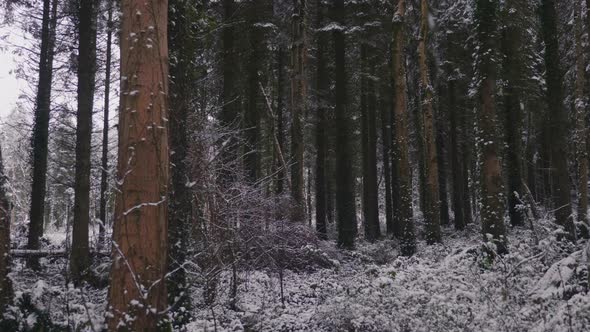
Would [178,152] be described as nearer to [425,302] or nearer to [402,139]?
[425,302]

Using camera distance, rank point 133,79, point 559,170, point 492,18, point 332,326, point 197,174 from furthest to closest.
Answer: point 559,170 → point 492,18 → point 197,174 → point 332,326 → point 133,79

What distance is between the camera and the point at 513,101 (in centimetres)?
1811

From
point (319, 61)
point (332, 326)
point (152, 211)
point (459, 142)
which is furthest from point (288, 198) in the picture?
point (459, 142)

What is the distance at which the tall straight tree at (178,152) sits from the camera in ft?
20.6

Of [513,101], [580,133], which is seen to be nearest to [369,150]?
[513,101]

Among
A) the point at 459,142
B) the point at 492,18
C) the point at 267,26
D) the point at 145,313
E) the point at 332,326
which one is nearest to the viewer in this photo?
the point at 145,313

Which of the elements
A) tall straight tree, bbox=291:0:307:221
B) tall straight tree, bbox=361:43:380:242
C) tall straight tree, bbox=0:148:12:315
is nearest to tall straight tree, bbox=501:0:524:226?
tall straight tree, bbox=361:43:380:242

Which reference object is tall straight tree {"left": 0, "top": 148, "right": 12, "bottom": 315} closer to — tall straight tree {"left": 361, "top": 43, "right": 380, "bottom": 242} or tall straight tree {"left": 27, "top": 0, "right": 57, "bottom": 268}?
tall straight tree {"left": 27, "top": 0, "right": 57, "bottom": 268}

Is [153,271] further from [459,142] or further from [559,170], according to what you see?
[459,142]

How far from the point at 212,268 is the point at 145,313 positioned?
3024 mm

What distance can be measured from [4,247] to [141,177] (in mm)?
3162

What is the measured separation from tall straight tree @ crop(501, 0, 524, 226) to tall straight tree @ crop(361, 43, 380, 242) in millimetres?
5682

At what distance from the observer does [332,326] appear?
20.6ft

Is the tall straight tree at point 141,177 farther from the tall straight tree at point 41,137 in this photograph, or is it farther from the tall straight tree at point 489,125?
the tall straight tree at point 41,137
